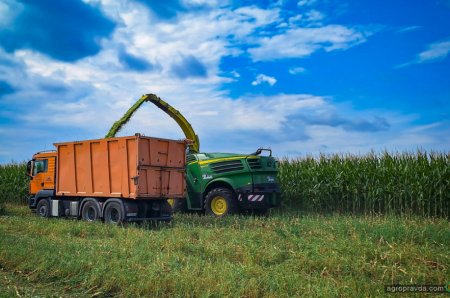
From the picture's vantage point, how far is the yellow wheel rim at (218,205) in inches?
556

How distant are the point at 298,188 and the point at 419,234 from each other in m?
7.90

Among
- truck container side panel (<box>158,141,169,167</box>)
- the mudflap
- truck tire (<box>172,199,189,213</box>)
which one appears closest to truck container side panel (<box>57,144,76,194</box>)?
the mudflap

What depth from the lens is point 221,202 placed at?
14.2m

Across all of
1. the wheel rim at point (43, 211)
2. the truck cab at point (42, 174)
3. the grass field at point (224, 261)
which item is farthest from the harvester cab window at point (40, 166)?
the grass field at point (224, 261)

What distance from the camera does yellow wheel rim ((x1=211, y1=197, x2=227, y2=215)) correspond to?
14.1 meters

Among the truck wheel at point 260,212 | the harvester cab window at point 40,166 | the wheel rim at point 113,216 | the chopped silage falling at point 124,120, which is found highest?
the chopped silage falling at point 124,120

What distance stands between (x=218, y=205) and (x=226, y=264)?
769cm

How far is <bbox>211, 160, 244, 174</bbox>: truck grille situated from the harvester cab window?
6661mm

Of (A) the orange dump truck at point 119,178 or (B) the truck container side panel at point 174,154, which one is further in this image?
(B) the truck container side panel at point 174,154

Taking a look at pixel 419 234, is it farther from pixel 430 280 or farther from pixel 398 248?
pixel 430 280

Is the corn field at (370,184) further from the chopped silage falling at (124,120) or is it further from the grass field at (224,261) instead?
the chopped silage falling at (124,120)

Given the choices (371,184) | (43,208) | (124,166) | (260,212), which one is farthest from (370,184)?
(43,208)

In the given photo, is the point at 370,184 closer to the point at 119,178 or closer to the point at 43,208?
the point at 119,178

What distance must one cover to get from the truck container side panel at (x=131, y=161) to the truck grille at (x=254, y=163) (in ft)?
14.2
